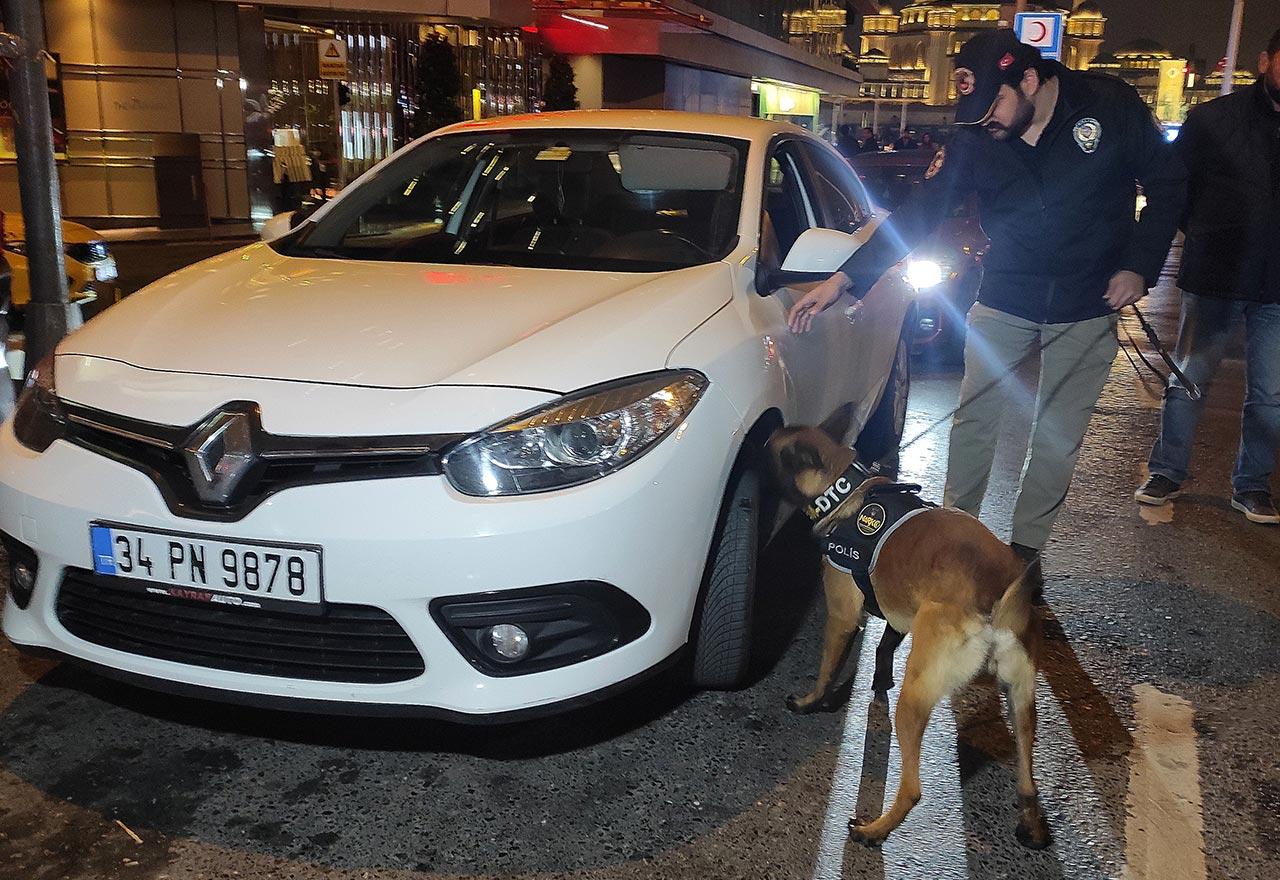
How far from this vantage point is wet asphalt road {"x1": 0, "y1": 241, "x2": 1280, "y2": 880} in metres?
2.39

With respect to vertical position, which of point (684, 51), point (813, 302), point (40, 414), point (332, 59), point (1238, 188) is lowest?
point (40, 414)

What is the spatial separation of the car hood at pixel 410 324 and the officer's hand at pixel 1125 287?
1398mm

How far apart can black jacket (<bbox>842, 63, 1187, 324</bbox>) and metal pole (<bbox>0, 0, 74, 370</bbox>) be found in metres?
4.25

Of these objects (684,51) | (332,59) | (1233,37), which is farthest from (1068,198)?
(684,51)

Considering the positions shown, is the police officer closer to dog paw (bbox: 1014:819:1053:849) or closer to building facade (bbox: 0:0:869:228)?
dog paw (bbox: 1014:819:1053:849)

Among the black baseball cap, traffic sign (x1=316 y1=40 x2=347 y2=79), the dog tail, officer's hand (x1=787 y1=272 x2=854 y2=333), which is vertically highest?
traffic sign (x1=316 y1=40 x2=347 y2=79)

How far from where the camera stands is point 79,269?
24.8 ft

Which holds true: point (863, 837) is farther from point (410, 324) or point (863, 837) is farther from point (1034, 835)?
point (410, 324)

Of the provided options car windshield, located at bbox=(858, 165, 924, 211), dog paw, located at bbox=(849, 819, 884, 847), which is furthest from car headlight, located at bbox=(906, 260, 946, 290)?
dog paw, located at bbox=(849, 819, 884, 847)

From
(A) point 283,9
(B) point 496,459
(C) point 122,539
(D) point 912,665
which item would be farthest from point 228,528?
(A) point 283,9

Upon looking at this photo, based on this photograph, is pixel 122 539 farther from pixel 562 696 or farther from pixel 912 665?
pixel 912 665

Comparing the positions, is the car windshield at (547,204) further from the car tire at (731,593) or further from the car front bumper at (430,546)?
the car front bumper at (430,546)

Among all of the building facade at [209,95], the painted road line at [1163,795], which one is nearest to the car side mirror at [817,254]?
the painted road line at [1163,795]

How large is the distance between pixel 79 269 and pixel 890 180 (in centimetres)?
649
